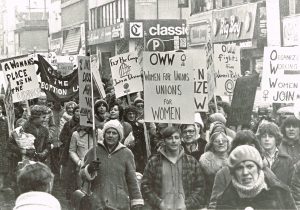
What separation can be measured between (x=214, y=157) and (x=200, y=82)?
2373 mm

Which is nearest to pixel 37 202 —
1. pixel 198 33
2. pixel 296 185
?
pixel 296 185

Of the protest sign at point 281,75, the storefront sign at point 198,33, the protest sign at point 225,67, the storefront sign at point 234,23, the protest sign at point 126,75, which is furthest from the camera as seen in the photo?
the storefront sign at point 198,33

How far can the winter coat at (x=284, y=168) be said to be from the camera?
7645mm

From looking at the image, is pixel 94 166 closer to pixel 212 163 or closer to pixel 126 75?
pixel 212 163

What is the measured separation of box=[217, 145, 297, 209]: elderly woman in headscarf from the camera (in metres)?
6.12

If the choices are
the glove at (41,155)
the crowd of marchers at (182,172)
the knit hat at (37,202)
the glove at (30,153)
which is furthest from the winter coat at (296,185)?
the glove at (41,155)

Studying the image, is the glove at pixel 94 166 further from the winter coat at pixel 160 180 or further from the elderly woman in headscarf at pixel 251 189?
the elderly woman in headscarf at pixel 251 189

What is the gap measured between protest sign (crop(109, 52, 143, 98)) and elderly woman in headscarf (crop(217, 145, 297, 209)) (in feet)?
23.1

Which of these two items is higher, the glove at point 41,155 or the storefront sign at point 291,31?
the storefront sign at point 291,31

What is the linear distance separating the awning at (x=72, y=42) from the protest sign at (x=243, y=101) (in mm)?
40892

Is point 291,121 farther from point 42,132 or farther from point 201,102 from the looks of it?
point 42,132

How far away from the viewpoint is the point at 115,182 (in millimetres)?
7605

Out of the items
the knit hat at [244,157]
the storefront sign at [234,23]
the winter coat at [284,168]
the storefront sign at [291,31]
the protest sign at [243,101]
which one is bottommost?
the winter coat at [284,168]

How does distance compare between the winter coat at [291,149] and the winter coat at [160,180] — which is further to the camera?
the winter coat at [291,149]
